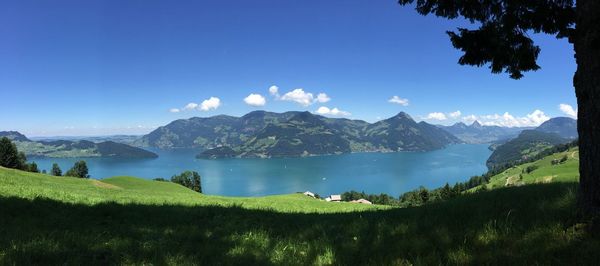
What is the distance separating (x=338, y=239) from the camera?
6648mm

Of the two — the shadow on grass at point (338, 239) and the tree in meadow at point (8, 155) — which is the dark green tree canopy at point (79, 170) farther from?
the shadow on grass at point (338, 239)

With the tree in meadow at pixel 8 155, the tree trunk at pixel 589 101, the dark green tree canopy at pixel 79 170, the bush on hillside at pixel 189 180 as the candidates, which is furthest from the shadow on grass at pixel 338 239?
the dark green tree canopy at pixel 79 170

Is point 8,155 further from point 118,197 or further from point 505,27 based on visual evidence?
point 505,27

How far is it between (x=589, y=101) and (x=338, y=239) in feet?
14.7

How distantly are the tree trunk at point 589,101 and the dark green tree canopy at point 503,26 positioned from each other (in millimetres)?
3580

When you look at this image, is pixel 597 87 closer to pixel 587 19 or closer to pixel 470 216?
pixel 587 19

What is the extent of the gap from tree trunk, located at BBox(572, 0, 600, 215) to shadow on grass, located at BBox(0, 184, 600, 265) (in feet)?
1.63

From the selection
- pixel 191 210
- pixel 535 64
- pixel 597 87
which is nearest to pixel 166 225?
pixel 191 210

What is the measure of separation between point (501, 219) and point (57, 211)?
10.5 metres

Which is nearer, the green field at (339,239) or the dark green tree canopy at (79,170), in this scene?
the green field at (339,239)

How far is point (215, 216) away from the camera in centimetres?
1034

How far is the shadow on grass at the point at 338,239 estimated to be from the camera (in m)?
5.03

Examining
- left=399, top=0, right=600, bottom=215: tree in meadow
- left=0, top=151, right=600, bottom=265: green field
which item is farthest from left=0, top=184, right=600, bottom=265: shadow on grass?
left=399, top=0, right=600, bottom=215: tree in meadow

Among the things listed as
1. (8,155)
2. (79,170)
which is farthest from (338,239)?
(79,170)
